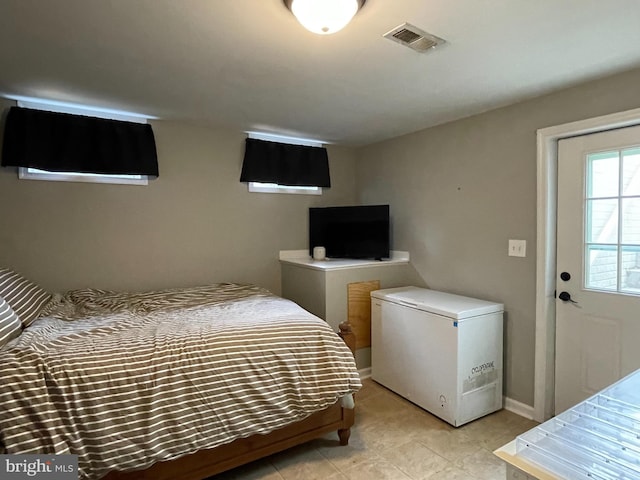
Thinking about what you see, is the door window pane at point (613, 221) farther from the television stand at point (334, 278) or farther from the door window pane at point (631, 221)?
the television stand at point (334, 278)

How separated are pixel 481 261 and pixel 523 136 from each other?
3.23 feet

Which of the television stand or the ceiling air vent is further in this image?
the television stand

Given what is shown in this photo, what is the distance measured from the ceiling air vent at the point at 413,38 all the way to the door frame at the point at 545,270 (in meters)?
1.17

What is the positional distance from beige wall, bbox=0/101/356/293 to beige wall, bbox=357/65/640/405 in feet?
3.79

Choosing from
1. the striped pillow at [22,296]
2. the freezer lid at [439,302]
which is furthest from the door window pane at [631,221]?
the striped pillow at [22,296]

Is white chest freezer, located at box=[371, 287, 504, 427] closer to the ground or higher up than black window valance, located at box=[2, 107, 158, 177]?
closer to the ground

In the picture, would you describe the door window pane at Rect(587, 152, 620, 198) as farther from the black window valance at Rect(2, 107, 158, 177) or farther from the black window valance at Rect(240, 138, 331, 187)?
the black window valance at Rect(2, 107, 158, 177)

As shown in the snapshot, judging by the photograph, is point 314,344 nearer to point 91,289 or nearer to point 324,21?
point 324,21

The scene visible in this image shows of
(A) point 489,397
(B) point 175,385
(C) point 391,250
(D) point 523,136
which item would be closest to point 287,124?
(C) point 391,250

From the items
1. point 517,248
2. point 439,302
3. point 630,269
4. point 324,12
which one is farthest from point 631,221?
point 324,12

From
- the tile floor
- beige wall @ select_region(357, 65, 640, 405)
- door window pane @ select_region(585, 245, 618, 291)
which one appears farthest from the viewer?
beige wall @ select_region(357, 65, 640, 405)

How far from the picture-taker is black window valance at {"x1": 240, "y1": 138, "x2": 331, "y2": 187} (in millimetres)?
3355

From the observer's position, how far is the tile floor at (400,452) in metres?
1.94

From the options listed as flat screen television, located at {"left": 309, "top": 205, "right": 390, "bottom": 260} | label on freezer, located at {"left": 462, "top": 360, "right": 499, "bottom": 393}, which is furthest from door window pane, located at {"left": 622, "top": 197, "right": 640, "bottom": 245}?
flat screen television, located at {"left": 309, "top": 205, "right": 390, "bottom": 260}
